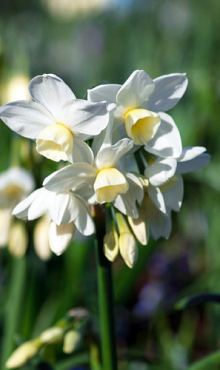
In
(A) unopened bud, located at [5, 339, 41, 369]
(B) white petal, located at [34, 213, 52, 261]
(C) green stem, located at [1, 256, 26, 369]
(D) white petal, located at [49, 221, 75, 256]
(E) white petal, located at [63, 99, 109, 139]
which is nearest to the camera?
(E) white petal, located at [63, 99, 109, 139]

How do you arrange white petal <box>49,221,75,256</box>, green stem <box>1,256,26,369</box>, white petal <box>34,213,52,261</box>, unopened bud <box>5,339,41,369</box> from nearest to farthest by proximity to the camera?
white petal <box>49,221,75,256</box>
unopened bud <box>5,339,41,369</box>
white petal <box>34,213,52,261</box>
green stem <box>1,256,26,369</box>

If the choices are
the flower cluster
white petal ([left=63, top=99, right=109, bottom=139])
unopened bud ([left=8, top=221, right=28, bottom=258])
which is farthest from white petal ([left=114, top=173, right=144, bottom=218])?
unopened bud ([left=8, top=221, right=28, bottom=258])

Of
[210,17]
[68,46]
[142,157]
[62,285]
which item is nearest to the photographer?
[142,157]

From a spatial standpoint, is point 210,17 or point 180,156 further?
point 210,17

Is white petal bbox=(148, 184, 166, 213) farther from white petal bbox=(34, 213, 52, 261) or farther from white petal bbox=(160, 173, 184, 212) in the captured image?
white petal bbox=(34, 213, 52, 261)

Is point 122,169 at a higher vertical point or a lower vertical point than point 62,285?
higher

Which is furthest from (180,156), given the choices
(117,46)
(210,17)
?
(117,46)

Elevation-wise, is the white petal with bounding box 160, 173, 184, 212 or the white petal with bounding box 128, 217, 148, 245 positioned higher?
the white petal with bounding box 160, 173, 184, 212

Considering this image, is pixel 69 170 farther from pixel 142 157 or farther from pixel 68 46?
pixel 68 46
